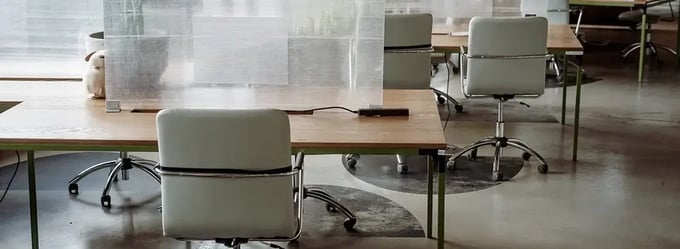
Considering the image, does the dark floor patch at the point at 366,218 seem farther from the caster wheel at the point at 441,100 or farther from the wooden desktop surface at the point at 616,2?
the wooden desktop surface at the point at 616,2

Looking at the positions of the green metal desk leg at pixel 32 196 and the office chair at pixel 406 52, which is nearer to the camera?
the green metal desk leg at pixel 32 196

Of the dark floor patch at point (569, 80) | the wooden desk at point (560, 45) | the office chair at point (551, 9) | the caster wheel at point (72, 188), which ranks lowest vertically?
the caster wheel at point (72, 188)

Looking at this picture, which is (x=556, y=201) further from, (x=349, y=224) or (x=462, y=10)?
(x=462, y=10)

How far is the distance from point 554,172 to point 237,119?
284 centimetres

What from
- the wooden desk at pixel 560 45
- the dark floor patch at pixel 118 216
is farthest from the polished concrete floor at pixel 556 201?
the wooden desk at pixel 560 45

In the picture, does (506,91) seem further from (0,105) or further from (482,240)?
(0,105)

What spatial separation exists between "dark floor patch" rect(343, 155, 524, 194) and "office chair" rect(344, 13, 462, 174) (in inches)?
3.6

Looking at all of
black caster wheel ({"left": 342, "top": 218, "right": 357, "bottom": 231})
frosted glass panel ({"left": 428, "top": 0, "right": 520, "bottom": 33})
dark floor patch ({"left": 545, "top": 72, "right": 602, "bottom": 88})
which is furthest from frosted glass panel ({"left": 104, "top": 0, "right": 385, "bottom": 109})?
dark floor patch ({"left": 545, "top": 72, "right": 602, "bottom": 88})

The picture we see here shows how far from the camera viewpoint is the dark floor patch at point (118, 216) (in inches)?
162

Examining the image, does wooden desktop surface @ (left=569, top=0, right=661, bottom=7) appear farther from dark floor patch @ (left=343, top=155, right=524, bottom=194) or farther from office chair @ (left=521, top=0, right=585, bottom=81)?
dark floor patch @ (left=343, top=155, right=524, bottom=194)

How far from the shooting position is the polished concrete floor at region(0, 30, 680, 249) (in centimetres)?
408

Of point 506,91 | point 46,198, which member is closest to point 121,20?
point 46,198

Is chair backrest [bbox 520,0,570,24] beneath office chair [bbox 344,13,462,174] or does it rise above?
above

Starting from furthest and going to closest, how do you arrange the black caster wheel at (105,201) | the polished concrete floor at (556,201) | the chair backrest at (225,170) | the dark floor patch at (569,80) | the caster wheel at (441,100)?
the dark floor patch at (569,80) < the caster wheel at (441,100) < the black caster wheel at (105,201) < the polished concrete floor at (556,201) < the chair backrest at (225,170)
